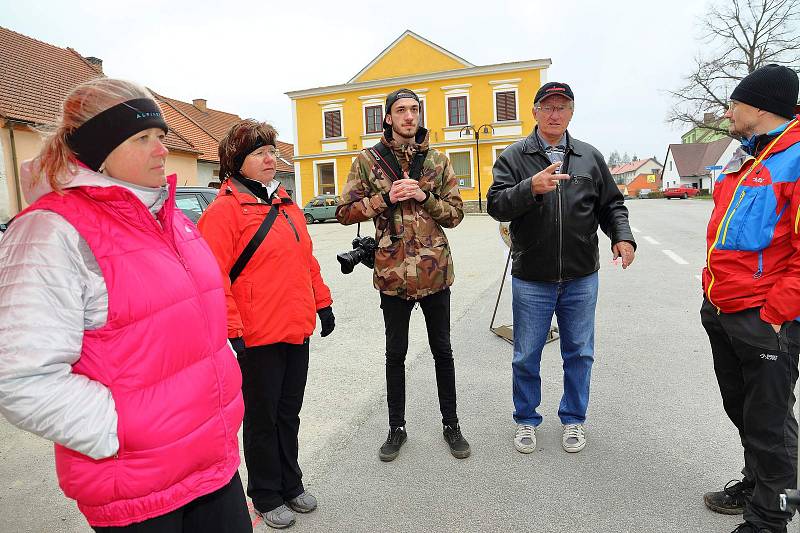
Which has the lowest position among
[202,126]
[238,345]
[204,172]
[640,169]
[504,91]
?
[238,345]

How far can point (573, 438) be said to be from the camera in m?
3.54

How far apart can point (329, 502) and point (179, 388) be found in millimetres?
1712

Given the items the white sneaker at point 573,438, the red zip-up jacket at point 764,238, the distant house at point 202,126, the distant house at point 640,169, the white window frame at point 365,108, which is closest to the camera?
the red zip-up jacket at point 764,238

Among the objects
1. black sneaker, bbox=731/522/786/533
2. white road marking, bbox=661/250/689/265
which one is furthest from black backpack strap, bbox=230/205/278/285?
white road marking, bbox=661/250/689/265

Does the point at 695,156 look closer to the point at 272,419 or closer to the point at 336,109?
the point at 336,109

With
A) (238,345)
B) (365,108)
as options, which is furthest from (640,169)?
(238,345)

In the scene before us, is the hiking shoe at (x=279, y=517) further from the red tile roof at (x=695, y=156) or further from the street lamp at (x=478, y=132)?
the red tile roof at (x=695, y=156)

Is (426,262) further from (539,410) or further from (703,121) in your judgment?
(703,121)

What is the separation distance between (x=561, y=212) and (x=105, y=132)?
8.65 ft

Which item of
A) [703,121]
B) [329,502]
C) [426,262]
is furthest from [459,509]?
[703,121]

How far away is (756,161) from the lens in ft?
8.29

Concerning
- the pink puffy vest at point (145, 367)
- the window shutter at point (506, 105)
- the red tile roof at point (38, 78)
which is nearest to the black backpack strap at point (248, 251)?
the pink puffy vest at point (145, 367)

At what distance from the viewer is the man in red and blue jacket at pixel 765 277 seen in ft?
7.84

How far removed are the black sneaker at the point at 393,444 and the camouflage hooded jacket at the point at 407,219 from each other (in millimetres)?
936
